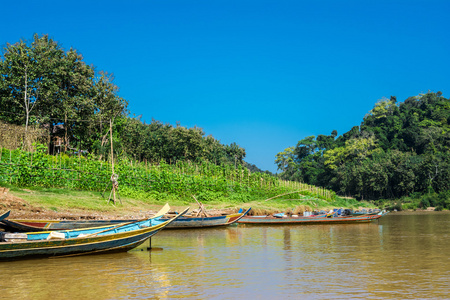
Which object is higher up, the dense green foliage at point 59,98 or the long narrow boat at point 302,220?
the dense green foliage at point 59,98

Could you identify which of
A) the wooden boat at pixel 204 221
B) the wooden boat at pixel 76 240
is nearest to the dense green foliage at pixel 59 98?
the wooden boat at pixel 204 221

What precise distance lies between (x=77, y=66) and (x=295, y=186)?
75.0 ft

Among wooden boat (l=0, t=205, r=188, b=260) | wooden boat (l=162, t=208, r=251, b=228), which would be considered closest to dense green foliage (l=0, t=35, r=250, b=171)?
wooden boat (l=162, t=208, r=251, b=228)

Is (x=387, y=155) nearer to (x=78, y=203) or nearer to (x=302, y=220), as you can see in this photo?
Answer: (x=302, y=220)

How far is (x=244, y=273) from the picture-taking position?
9.87m

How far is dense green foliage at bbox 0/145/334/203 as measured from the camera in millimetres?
19906

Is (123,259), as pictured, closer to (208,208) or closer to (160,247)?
(160,247)

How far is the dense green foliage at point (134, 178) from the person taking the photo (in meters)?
19.9

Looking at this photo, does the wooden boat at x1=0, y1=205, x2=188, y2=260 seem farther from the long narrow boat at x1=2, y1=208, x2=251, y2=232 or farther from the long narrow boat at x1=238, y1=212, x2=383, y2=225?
the long narrow boat at x1=238, y1=212, x2=383, y2=225

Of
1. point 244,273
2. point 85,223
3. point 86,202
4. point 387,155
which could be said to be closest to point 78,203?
point 86,202

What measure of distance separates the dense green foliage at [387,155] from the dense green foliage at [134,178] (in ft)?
88.8

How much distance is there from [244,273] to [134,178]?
16.2 meters

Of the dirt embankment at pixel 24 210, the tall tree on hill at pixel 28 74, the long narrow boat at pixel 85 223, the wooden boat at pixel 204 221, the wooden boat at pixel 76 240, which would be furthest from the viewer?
the tall tree on hill at pixel 28 74

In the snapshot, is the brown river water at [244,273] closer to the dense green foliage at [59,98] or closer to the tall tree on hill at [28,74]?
the dense green foliage at [59,98]
